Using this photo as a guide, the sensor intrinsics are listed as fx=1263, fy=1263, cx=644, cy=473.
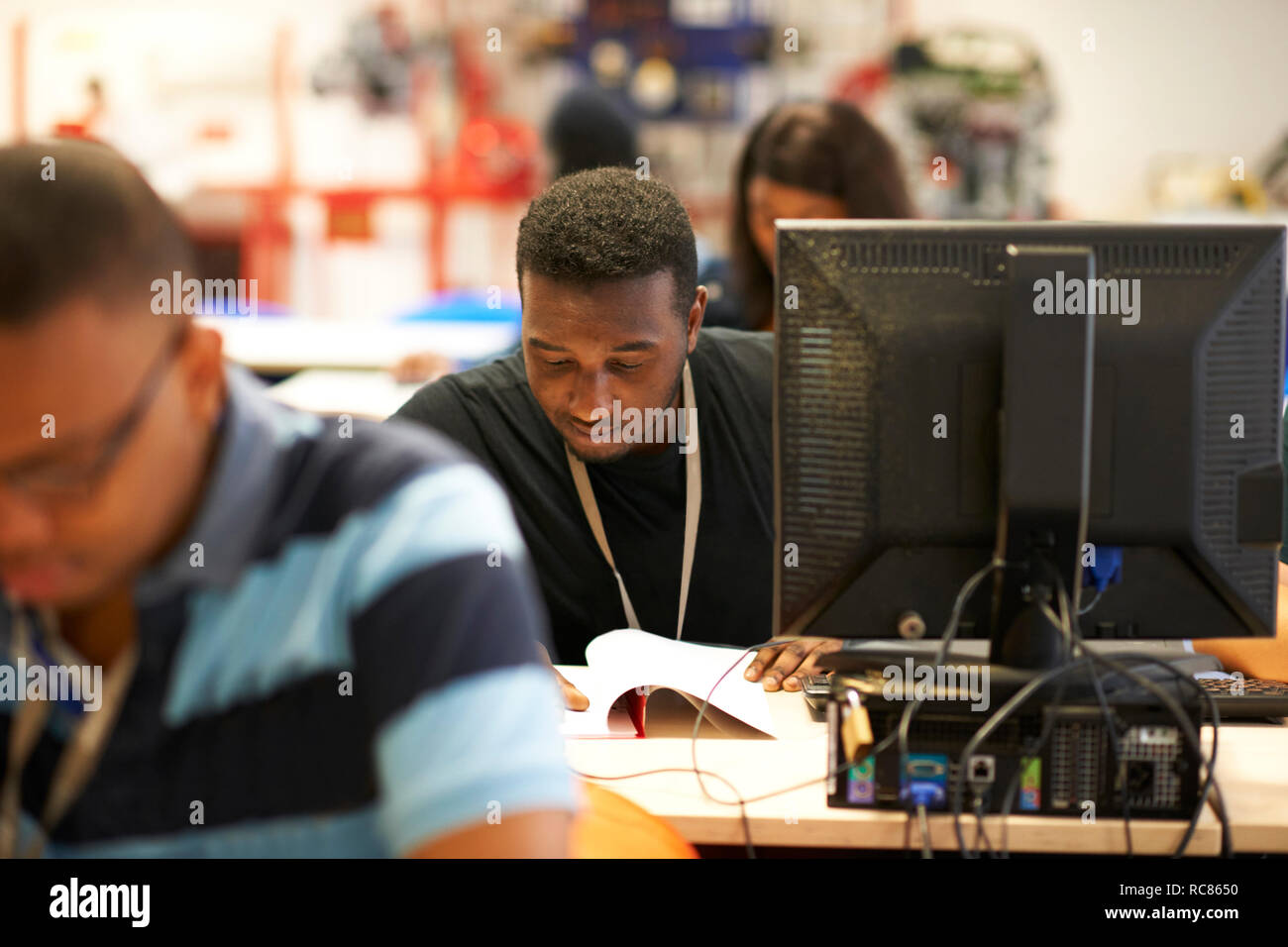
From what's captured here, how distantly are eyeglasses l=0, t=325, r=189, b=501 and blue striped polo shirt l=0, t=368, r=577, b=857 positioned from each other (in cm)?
6

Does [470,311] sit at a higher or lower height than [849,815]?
higher

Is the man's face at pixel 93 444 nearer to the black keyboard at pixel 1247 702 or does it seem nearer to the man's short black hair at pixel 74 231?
the man's short black hair at pixel 74 231

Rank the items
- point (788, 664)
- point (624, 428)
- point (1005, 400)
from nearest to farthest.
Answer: point (1005, 400), point (788, 664), point (624, 428)

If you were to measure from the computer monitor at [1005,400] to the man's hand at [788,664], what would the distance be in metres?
0.33

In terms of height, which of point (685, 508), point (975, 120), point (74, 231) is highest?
point (975, 120)

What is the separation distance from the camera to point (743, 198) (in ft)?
9.45

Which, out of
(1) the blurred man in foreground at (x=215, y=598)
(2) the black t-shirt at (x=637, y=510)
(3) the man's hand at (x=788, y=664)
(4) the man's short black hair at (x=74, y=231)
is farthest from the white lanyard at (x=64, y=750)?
(2) the black t-shirt at (x=637, y=510)

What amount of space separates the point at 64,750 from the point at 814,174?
7.11 ft

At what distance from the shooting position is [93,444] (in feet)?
2.53

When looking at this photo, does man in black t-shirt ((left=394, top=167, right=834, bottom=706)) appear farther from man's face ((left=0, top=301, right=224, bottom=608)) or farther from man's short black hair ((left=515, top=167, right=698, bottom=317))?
man's face ((left=0, top=301, right=224, bottom=608))

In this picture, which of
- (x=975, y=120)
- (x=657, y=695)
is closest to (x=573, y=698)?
(x=657, y=695)

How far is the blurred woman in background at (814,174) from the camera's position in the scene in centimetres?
267

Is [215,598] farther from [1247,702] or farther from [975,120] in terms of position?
[975,120]

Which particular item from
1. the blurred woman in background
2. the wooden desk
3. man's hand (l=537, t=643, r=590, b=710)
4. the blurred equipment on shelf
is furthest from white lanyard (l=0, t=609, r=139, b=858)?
A: the blurred equipment on shelf
